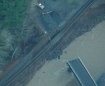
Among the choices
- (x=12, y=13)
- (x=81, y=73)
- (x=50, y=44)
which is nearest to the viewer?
(x=12, y=13)

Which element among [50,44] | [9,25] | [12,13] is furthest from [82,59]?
[12,13]

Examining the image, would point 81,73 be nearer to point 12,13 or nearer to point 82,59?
point 82,59

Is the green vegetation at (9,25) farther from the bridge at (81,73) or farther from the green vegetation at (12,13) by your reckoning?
the bridge at (81,73)

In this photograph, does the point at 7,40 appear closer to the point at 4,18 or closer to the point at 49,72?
the point at 4,18

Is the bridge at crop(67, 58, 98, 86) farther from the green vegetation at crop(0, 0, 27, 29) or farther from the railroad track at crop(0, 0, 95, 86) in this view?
the green vegetation at crop(0, 0, 27, 29)

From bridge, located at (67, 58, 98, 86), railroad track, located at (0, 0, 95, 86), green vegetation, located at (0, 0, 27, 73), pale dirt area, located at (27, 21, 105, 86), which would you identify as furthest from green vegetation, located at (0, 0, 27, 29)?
bridge, located at (67, 58, 98, 86)

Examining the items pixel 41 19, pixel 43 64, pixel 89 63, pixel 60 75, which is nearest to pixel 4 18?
pixel 41 19
